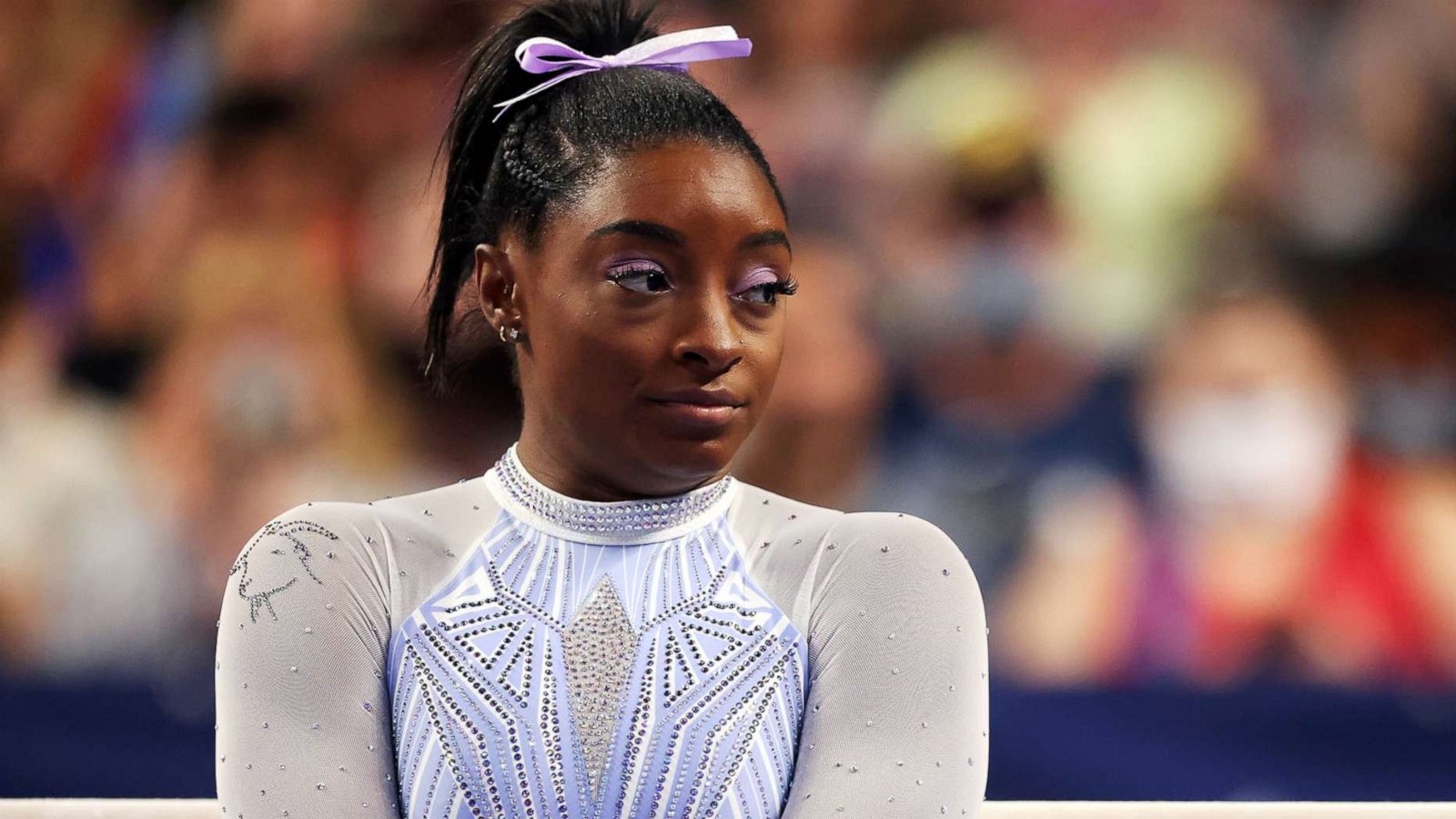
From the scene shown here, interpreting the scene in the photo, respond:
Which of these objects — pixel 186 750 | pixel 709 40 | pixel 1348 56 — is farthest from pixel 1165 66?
pixel 186 750

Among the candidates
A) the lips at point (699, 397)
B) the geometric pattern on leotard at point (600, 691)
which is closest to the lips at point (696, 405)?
the lips at point (699, 397)

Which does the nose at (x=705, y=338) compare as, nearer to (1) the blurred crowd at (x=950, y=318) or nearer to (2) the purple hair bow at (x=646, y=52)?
(2) the purple hair bow at (x=646, y=52)

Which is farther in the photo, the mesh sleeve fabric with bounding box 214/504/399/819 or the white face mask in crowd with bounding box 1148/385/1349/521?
the white face mask in crowd with bounding box 1148/385/1349/521

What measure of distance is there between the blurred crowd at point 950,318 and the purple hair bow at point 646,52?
0.96m

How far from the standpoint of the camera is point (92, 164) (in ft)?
7.01

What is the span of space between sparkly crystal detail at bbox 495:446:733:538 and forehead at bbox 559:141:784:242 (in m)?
0.18

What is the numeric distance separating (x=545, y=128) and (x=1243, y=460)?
132 cm

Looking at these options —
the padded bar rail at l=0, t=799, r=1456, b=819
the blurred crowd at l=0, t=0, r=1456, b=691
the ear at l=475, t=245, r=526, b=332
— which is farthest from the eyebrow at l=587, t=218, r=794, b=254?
the blurred crowd at l=0, t=0, r=1456, b=691

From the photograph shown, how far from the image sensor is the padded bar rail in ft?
4.36

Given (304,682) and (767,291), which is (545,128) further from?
(304,682)

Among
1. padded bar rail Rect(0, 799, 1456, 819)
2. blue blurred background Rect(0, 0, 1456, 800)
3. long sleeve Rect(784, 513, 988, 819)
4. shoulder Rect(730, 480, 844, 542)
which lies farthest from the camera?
blue blurred background Rect(0, 0, 1456, 800)

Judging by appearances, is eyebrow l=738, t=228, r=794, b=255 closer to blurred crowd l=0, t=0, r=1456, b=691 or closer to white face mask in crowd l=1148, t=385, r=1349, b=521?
blurred crowd l=0, t=0, r=1456, b=691

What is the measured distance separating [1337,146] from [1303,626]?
65 cm

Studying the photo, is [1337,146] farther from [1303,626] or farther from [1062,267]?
[1303,626]
